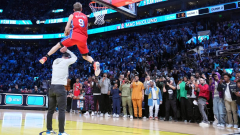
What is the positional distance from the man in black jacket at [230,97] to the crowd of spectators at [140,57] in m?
4.77

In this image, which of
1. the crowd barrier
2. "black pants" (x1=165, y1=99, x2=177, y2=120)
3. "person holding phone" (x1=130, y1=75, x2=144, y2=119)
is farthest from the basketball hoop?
the crowd barrier

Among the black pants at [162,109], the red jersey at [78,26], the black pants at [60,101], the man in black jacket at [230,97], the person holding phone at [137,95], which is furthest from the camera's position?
the black pants at [162,109]

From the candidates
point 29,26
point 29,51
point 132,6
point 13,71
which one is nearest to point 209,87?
point 132,6

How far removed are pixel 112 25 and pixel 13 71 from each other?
51.1 feet

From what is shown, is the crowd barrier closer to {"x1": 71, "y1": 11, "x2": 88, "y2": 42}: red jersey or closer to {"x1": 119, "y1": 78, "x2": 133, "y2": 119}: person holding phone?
{"x1": 119, "y1": 78, "x2": 133, "y2": 119}: person holding phone

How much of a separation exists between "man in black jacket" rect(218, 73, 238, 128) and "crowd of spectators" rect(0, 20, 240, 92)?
15.7ft

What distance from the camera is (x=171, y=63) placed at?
1900 centimetres

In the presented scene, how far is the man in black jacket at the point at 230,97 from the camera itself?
9016mm

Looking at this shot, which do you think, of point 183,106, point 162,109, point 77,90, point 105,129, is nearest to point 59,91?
point 105,129

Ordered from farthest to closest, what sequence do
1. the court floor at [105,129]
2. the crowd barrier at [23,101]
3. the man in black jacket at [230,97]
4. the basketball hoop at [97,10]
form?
the crowd barrier at [23,101], the basketball hoop at [97,10], the man in black jacket at [230,97], the court floor at [105,129]

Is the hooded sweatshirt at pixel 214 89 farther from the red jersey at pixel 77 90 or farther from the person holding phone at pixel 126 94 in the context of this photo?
the red jersey at pixel 77 90

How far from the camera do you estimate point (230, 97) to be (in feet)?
30.0

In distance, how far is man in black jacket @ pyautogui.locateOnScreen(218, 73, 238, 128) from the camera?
9016 millimetres

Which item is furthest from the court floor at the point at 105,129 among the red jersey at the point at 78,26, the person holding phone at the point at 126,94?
the person holding phone at the point at 126,94
